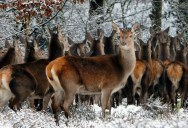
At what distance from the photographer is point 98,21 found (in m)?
25.2

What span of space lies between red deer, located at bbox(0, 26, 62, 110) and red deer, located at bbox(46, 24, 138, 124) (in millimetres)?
672

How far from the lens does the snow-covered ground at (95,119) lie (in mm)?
9602

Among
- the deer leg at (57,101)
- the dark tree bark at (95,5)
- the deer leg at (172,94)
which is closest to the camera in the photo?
the deer leg at (57,101)

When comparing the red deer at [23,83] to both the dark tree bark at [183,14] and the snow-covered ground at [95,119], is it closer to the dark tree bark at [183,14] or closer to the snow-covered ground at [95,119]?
the snow-covered ground at [95,119]

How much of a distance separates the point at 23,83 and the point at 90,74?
1.27 m

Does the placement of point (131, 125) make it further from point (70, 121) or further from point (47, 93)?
point (47, 93)

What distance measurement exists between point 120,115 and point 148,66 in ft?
10.9

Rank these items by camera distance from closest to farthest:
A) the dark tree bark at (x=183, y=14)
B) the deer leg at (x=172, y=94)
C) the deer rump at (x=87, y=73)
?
1. the deer rump at (x=87, y=73)
2. the deer leg at (x=172, y=94)
3. the dark tree bark at (x=183, y=14)

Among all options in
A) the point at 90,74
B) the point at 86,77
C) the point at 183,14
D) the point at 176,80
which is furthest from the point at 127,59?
the point at 183,14

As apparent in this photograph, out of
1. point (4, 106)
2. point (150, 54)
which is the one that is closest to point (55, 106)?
point (4, 106)

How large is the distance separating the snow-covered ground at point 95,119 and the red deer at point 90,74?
281 mm

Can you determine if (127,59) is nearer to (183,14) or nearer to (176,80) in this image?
(176,80)

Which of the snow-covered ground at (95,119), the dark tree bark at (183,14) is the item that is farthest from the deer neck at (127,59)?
the dark tree bark at (183,14)

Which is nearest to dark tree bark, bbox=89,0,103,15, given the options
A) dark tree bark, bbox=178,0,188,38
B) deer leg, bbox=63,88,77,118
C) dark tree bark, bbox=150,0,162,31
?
dark tree bark, bbox=150,0,162,31
